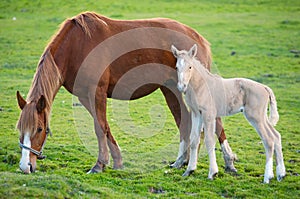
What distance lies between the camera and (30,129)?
7.48 m

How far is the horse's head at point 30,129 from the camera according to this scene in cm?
746

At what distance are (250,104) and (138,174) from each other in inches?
86.2

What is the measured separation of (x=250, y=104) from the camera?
811 cm

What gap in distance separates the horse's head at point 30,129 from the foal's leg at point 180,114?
2608 mm

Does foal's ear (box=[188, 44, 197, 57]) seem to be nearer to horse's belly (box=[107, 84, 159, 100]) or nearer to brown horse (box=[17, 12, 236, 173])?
brown horse (box=[17, 12, 236, 173])

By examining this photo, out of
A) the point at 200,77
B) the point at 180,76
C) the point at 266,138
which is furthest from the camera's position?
the point at 200,77

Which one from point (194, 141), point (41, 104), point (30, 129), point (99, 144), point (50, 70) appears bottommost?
point (99, 144)

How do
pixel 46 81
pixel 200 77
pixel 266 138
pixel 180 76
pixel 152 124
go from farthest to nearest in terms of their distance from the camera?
pixel 152 124 → pixel 200 77 → pixel 266 138 → pixel 46 81 → pixel 180 76

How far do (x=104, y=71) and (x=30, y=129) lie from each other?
1.72m

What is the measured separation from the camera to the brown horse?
766 centimetres

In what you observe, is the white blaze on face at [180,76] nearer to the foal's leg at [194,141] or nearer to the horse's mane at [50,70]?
the foal's leg at [194,141]

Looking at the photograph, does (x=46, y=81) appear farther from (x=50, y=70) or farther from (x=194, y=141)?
(x=194, y=141)

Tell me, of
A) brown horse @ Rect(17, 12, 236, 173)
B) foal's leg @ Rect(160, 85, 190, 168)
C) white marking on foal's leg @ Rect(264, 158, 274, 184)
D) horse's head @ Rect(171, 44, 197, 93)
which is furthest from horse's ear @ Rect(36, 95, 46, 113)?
white marking on foal's leg @ Rect(264, 158, 274, 184)

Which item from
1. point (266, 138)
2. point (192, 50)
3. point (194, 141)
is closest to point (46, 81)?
point (192, 50)
